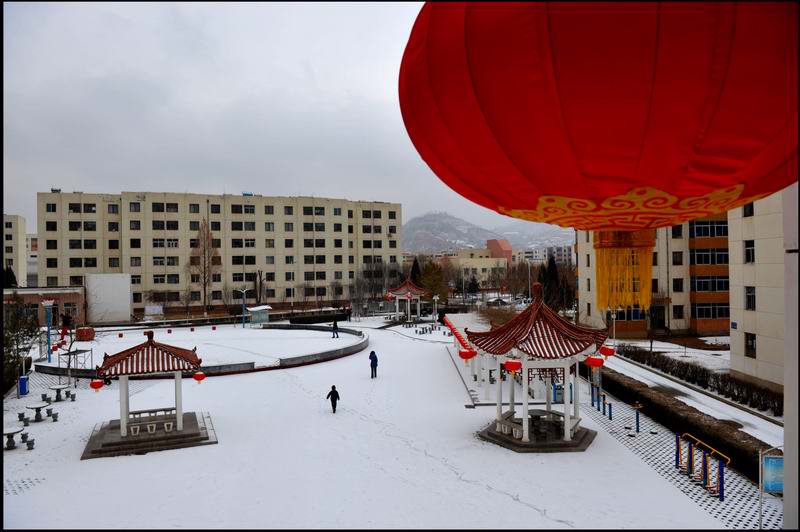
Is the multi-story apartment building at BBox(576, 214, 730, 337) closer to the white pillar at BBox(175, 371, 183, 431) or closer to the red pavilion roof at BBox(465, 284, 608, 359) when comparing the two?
the red pavilion roof at BBox(465, 284, 608, 359)

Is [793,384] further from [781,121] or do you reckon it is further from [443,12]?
[443,12]

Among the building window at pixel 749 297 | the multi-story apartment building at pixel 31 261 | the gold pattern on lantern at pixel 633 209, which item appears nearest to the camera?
the gold pattern on lantern at pixel 633 209

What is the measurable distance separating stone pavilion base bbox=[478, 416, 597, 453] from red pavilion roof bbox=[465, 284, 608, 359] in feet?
6.69

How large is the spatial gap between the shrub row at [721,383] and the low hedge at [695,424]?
3.87 metres

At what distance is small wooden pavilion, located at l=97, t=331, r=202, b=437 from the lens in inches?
485

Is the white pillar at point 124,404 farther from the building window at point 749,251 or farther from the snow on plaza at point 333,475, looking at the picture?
the building window at point 749,251

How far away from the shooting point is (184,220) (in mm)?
52344

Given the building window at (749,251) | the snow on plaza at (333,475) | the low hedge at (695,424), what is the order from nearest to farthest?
1. the snow on plaza at (333,475)
2. the low hedge at (695,424)
3. the building window at (749,251)

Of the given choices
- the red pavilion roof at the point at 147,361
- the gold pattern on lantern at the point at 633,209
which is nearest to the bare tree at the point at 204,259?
the red pavilion roof at the point at 147,361

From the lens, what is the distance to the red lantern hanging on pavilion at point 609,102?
356 cm

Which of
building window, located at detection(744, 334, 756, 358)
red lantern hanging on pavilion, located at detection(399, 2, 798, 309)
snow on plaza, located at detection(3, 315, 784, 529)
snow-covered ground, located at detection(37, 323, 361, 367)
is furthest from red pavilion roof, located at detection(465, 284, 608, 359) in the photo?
snow-covered ground, located at detection(37, 323, 361, 367)

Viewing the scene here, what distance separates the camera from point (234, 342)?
29.6m

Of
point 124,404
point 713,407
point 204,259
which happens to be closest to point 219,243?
point 204,259

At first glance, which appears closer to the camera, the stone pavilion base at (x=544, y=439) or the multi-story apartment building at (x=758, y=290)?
the stone pavilion base at (x=544, y=439)
